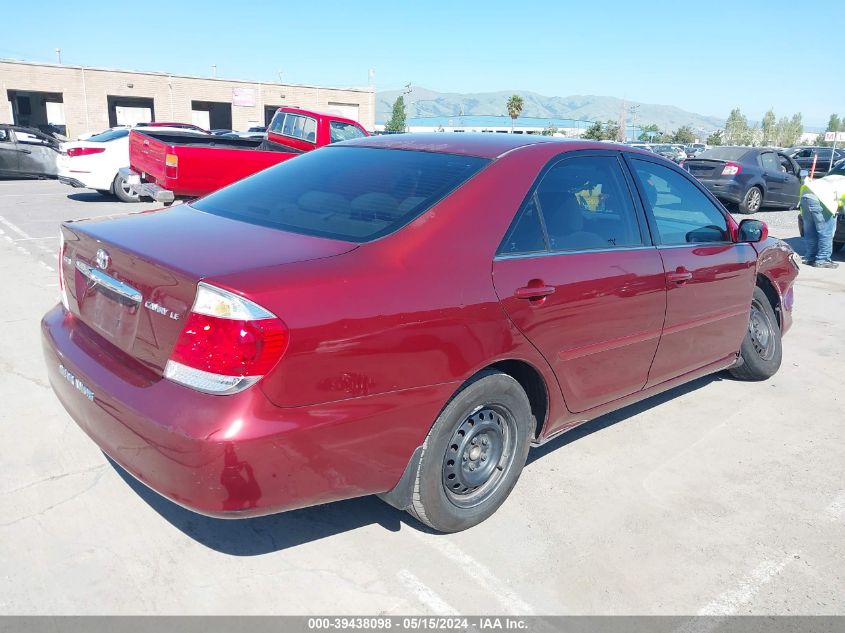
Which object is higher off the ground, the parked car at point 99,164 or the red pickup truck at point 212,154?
the red pickup truck at point 212,154

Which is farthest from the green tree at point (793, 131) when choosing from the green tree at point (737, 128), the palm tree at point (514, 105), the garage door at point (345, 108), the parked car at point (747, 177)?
the parked car at point (747, 177)

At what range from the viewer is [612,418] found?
4.44 metres

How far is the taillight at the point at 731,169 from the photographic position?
1525 centimetres

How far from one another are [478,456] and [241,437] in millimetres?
1229

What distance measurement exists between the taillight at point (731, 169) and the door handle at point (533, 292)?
1400 cm

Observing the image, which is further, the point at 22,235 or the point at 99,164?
the point at 99,164

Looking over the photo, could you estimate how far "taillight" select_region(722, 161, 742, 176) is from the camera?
50.0ft

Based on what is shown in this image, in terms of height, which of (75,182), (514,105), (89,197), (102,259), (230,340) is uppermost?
(514,105)

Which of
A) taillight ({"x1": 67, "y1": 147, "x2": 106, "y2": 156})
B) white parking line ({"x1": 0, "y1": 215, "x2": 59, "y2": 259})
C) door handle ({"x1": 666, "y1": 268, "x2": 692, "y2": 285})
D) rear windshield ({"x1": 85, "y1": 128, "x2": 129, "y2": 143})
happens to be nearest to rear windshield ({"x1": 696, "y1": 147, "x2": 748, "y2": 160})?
rear windshield ({"x1": 85, "y1": 128, "x2": 129, "y2": 143})

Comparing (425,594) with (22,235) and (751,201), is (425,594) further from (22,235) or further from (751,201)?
(751,201)

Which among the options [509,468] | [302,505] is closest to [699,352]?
[509,468]

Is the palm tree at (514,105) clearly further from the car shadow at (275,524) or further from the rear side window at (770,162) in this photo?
the car shadow at (275,524)

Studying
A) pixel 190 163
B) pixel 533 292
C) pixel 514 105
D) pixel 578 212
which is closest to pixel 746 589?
pixel 533 292

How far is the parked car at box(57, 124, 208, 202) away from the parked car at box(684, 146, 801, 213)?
36.9 feet
